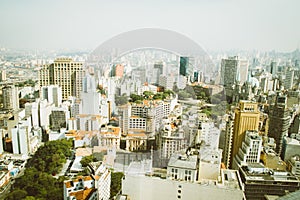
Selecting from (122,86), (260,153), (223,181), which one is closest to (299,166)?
(260,153)

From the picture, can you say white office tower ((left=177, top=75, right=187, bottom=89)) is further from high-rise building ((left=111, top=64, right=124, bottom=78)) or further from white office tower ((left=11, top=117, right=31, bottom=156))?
white office tower ((left=11, top=117, right=31, bottom=156))

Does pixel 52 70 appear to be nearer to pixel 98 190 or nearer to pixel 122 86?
pixel 122 86

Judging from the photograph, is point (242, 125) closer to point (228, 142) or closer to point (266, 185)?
point (228, 142)

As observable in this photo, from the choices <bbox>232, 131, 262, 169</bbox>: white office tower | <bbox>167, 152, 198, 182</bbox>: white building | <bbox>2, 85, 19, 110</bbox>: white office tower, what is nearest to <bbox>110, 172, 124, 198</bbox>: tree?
<bbox>167, 152, 198, 182</bbox>: white building

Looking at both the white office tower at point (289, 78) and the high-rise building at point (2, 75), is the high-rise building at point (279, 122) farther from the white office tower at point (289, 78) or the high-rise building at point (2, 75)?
the high-rise building at point (2, 75)

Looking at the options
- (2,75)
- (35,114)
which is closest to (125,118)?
(35,114)

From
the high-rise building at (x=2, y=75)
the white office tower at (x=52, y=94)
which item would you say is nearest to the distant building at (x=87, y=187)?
the white office tower at (x=52, y=94)
